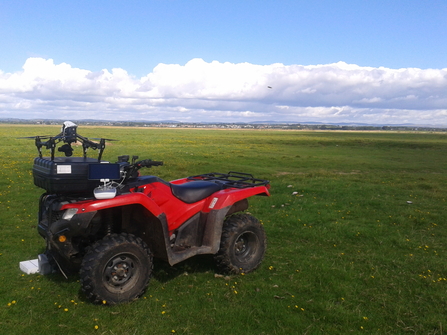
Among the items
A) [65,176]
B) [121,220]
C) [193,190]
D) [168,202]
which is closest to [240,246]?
[193,190]

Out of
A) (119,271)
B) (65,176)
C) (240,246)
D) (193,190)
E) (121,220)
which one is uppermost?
(65,176)

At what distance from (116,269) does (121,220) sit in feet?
2.54

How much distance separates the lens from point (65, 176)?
483 centimetres

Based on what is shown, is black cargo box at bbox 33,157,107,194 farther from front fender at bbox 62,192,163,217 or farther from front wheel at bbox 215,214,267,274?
front wheel at bbox 215,214,267,274

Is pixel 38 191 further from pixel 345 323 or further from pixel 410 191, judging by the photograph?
pixel 410 191

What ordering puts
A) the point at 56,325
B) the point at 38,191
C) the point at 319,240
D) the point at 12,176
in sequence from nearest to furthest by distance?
the point at 56,325, the point at 319,240, the point at 38,191, the point at 12,176

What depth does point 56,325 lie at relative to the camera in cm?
475

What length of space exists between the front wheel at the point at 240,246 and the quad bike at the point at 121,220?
2 centimetres

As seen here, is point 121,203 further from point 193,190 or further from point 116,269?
point 193,190

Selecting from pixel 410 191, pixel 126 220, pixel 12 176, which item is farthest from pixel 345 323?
pixel 12 176

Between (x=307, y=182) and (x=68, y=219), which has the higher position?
(x=68, y=219)

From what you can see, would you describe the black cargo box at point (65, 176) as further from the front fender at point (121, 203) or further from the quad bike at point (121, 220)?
the front fender at point (121, 203)

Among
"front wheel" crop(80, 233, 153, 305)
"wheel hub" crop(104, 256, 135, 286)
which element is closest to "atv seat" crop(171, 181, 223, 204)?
"front wheel" crop(80, 233, 153, 305)

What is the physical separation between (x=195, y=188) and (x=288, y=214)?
5503mm
